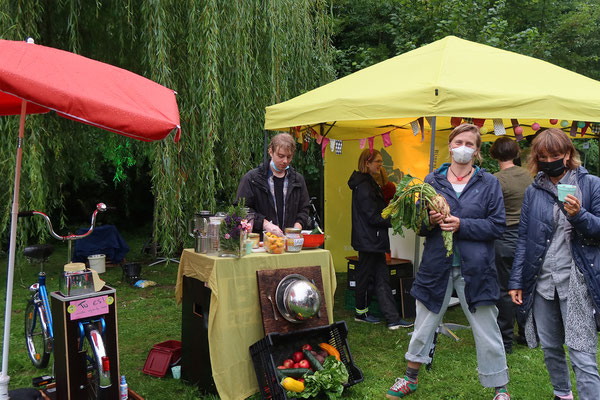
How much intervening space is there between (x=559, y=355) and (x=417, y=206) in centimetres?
124

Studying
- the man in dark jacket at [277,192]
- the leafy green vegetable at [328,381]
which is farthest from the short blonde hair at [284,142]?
the leafy green vegetable at [328,381]

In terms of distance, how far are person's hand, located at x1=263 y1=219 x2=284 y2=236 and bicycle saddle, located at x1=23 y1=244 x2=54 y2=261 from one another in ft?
5.83

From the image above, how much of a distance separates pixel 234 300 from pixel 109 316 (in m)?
0.77

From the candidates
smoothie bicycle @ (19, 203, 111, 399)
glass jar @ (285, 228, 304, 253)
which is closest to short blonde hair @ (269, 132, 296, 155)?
glass jar @ (285, 228, 304, 253)

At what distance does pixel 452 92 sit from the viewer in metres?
4.21

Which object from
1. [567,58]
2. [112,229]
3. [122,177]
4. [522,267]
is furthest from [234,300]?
[567,58]

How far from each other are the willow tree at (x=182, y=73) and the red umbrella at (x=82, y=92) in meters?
2.32

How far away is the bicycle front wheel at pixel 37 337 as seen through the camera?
13.1ft

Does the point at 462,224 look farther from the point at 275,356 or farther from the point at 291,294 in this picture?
the point at 275,356

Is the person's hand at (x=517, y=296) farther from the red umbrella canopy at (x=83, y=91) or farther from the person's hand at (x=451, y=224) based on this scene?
→ the red umbrella canopy at (x=83, y=91)

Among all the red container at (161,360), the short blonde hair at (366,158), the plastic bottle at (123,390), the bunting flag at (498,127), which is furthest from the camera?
the short blonde hair at (366,158)

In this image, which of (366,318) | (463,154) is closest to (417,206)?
(463,154)

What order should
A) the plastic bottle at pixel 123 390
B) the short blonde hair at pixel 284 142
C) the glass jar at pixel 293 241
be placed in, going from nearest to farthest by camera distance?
the plastic bottle at pixel 123 390, the glass jar at pixel 293 241, the short blonde hair at pixel 284 142

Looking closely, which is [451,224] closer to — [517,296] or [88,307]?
[517,296]
